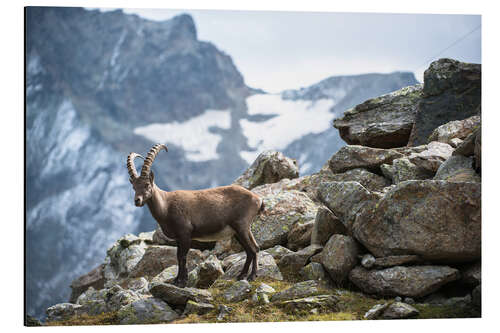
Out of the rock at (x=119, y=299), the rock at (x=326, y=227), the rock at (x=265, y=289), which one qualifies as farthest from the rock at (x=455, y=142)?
the rock at (x=119, y=299)

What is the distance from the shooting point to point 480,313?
30.5 feet

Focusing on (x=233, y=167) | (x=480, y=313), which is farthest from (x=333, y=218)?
(x=233, y=167)

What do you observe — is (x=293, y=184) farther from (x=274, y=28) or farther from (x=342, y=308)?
(x=342, y=308)

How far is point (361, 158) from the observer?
52.3 feet

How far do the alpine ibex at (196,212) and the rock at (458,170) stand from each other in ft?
15.0

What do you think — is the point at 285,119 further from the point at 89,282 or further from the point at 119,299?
the point at 119,299

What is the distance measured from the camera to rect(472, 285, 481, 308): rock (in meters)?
9.22

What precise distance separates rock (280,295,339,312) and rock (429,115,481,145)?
812 cm

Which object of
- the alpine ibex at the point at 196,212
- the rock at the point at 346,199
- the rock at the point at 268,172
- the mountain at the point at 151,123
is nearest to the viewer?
the alpine ibex at the point at 196,212

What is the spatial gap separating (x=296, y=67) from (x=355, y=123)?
212 inches

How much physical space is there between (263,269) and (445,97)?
10050 millimetres

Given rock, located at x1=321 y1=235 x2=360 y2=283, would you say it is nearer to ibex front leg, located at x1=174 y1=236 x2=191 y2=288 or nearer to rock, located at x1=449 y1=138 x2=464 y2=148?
ibex front leg, located at x1=174 y1=236 x2=191 y2=288

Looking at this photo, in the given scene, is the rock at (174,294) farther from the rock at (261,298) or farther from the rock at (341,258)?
the rock at (341,258)

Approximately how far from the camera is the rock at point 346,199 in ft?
36.1
